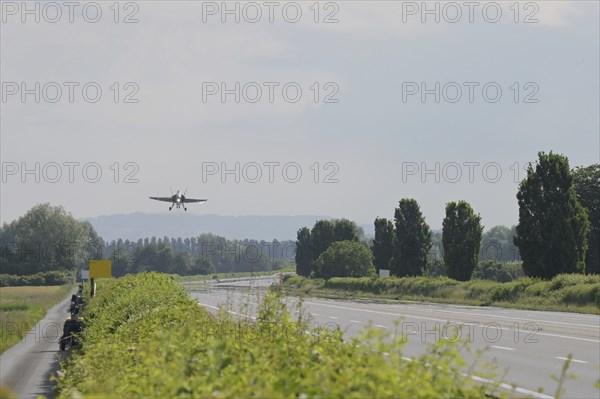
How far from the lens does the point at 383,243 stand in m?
92.6

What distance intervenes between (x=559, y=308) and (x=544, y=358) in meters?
21.6

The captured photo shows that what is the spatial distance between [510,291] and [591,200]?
31530 mm

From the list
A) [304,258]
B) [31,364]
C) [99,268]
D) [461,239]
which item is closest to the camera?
[31,364]

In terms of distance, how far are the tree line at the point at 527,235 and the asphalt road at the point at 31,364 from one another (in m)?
27.6

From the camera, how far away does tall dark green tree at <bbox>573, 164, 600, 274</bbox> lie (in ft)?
228

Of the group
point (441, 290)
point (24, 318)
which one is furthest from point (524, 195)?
point (24, 318)

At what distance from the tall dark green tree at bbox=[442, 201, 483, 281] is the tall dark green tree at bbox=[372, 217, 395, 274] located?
995 inches

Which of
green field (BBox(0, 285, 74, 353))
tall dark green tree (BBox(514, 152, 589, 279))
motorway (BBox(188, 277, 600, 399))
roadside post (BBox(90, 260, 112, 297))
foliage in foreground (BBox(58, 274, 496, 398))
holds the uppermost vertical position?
tall dark green tree (BBox(514, 152, 589, 279))

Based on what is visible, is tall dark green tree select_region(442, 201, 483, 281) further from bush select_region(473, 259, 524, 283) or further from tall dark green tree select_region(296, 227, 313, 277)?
tall dark green tree select_region(296, 227, 313, 277)

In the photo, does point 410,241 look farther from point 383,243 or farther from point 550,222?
point 550,222

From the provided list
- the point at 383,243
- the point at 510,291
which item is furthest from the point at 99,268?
the point at 383,243

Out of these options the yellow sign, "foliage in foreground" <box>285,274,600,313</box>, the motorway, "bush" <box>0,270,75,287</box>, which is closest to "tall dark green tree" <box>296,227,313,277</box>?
"bush" <box>0,270,75,287</box>

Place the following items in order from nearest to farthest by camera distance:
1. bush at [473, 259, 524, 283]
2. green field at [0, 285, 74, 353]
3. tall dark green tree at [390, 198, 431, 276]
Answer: green field at [0, 285, 74, 353]
tall dark green tree at [390, 198, 431, 276]
bush at [473, 259, 524, 283]

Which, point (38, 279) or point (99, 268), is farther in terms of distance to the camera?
point (38, 279)
